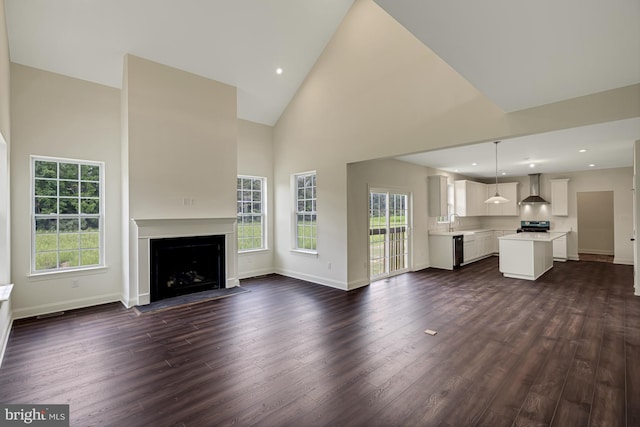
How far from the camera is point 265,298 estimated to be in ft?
16.8

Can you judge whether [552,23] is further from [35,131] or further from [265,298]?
[35,131]

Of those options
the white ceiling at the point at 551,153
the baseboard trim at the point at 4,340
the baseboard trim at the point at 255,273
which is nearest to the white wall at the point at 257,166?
the baseboard trim at the point at 255,273

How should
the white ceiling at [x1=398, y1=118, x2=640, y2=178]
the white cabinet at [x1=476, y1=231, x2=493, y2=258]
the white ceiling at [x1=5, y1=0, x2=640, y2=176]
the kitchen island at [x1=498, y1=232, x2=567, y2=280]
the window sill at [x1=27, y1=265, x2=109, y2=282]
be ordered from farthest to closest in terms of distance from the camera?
the white cabinet at [x1=476, y1=231, x2=493, y2=258], the kitchen island at [x1=498, y1=232, x2=567, y2=280], the white ceiling at [x1=398, y1=118, x2=640, y2=178], the window sill at [x1=27, y1=265, x2=109, y2=282], the white ceiling at [x1=5, y1=0, x2=640, y2=176]

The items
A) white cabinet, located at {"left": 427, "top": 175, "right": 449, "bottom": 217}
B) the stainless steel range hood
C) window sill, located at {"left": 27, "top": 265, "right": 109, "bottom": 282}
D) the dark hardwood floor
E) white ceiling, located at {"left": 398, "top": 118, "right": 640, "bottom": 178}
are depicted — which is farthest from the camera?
the stainless steel range hood

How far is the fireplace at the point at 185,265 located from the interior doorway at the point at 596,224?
1096 centimetres

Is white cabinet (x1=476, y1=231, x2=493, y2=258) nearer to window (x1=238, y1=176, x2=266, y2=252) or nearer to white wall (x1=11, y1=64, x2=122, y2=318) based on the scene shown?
window (x1=238, y1=176, x2=266, y2=252)

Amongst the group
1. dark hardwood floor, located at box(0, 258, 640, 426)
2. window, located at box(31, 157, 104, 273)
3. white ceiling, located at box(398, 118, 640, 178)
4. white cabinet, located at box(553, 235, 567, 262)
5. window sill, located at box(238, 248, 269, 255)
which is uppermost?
white ceiling, located at box(398, 118, 640, 178)

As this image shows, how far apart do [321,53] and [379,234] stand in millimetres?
3839

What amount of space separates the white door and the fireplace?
302 cm

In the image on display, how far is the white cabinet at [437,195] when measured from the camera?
7777mm

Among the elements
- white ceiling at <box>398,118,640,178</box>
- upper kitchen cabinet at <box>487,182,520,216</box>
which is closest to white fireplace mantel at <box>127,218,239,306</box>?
white ceiling at <box>398,118,640,178</box>

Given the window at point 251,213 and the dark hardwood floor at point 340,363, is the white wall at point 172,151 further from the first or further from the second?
the dark hardwood floor at point 340,363

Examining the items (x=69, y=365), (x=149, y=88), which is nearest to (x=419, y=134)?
(x=149, y=88)

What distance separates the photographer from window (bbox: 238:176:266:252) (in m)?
6.68
